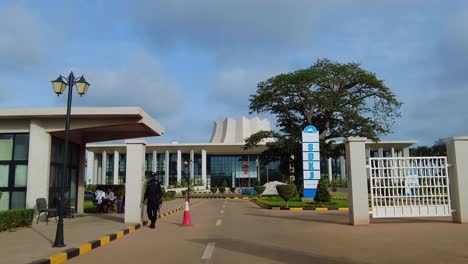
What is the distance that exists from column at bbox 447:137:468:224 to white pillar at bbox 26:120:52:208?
1467 centimetres

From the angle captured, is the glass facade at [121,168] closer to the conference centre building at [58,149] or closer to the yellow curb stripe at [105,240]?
the conference centre building at [58,149]

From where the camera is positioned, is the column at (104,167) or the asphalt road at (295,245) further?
the column at (104,167)

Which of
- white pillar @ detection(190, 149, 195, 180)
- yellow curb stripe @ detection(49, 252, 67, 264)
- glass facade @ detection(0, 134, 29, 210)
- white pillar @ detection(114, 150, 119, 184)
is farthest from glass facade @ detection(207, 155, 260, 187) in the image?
yellow curb stripe @ detection(49, 252, 67, 264)

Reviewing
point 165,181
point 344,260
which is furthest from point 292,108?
point 165,181

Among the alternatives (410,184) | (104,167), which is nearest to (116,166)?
(104,167)

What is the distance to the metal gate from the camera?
607 inches

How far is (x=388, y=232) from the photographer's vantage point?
42.4 ft

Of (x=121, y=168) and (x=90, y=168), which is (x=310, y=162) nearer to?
(x=121, y=168)

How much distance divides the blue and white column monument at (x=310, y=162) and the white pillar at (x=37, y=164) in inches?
768

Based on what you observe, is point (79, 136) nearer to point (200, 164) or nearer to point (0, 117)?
point (0, 117)

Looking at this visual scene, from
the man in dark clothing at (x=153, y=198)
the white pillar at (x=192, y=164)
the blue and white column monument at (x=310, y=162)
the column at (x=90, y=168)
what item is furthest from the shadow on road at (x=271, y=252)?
the column at (x=90, y=168)

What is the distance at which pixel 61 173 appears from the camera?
1981cm

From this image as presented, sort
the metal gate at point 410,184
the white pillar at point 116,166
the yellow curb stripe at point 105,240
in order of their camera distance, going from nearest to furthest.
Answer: the yellow curb stripe at point 105,240 → the metal gate at point 410,184 → the white pillar at point 116,166

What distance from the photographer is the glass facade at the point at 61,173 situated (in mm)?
18622
